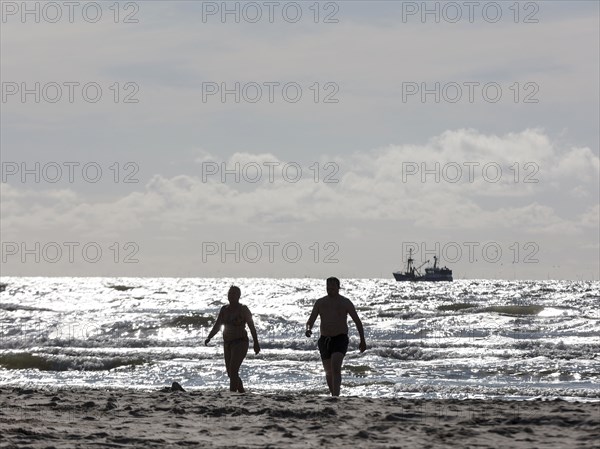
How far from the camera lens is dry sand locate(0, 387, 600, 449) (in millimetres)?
8266

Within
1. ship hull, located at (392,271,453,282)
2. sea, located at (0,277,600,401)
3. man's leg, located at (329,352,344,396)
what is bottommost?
sea, located at (0,277,600,401)

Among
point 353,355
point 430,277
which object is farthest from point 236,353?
point 430,277

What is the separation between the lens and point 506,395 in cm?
1822

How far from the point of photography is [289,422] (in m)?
9.59

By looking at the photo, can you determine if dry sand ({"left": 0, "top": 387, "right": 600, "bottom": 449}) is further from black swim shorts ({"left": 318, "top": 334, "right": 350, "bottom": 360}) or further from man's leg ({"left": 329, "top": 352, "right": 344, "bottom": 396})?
black swim shorts ({"left": 318, "top": 334, "right": 350, "bottom": 360})

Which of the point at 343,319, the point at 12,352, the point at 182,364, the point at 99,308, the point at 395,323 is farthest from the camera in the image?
the point at 99,308

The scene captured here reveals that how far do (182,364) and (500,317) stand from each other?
90.3 ft

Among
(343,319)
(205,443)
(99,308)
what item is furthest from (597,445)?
(99,308)

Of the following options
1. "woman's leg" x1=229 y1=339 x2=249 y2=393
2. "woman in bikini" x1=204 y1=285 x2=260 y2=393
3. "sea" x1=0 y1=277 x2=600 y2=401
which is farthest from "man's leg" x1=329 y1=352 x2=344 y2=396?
"sea" x1=0 y1=277 x2=600 y2=401

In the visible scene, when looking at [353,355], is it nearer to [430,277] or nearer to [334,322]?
[334,322]

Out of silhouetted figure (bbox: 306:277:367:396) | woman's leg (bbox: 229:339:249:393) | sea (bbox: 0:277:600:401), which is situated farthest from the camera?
sea (bbox: 0:277:600:401)

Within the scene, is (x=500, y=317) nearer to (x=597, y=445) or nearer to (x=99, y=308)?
(x=99, y=308)

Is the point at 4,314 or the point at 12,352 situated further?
the point at 4,314

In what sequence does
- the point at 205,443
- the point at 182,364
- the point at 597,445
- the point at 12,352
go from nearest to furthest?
the point at 597,445 → the point at 205,443 → the point at 182,364 → the point at 12,352
